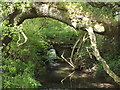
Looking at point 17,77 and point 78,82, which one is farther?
point 78,82

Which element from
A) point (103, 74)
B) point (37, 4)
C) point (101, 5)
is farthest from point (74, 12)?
point (103, 74)

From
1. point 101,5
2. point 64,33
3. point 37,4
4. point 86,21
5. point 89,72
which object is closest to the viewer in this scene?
point 86,21

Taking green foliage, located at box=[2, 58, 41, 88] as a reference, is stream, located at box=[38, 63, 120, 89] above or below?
below

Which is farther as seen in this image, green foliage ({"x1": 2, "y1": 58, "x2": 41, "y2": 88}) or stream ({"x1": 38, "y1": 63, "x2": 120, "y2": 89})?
stream ({"x1": 38, "y1": 63, "x2": 120, "y2": 89})

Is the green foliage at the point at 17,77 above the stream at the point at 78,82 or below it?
above

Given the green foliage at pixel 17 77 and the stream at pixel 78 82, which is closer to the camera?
the green foliage at pixel 17 77

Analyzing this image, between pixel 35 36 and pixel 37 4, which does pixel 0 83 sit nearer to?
pixel 37 4

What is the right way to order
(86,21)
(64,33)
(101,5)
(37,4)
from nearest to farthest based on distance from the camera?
(86,21) → (101,5) → (37,4) → (64,33)

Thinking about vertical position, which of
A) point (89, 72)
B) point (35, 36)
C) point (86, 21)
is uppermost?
point (86, 21)

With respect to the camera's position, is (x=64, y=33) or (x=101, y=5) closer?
(x=101, y=5)

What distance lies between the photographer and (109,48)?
32.8 ft

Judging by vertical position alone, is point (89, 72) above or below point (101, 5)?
below

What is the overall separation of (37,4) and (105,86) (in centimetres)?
495

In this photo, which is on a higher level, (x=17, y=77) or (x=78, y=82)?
(x=17, y=77)
